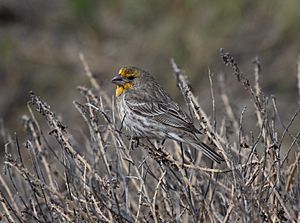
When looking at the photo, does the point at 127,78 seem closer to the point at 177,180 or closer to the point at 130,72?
the point at 130,72

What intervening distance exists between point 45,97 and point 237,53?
3177mm

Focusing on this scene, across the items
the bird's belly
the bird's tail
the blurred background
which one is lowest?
the bird's tail

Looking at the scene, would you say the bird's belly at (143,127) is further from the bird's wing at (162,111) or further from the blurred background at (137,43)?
the blurred background at (137,43)

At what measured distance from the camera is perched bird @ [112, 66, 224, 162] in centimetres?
635

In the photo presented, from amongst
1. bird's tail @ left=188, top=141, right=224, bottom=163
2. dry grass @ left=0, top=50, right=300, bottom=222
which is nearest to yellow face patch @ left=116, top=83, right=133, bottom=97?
bird's tail @ left=188, top=141, right=224, bottom=163

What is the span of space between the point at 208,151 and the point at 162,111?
1.08 meters

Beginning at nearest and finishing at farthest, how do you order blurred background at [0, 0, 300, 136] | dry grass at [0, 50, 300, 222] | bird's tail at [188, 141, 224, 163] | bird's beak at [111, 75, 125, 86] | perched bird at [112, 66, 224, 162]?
dry grass at [0, 50, 300, 222] < bird's tail at [188, 141, 224, 163] < perched bird at [112, 66, 224, 162] < bird's beak at [111, 75, 125, 86] < blurred background at [0, 0, 300, 136]

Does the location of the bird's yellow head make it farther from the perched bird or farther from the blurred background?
Answer: the blurred background

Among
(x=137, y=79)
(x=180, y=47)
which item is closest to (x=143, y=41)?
(x=180, y=47)

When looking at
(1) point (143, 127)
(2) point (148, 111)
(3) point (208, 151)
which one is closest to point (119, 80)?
(2) point (148, 111)

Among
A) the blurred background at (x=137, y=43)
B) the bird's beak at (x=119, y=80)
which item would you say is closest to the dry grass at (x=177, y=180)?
the bird's beak at (x=119, y=80)

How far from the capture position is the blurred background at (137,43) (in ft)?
41.2

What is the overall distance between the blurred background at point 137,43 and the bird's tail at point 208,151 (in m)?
5.52

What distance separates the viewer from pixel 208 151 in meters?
5.68
